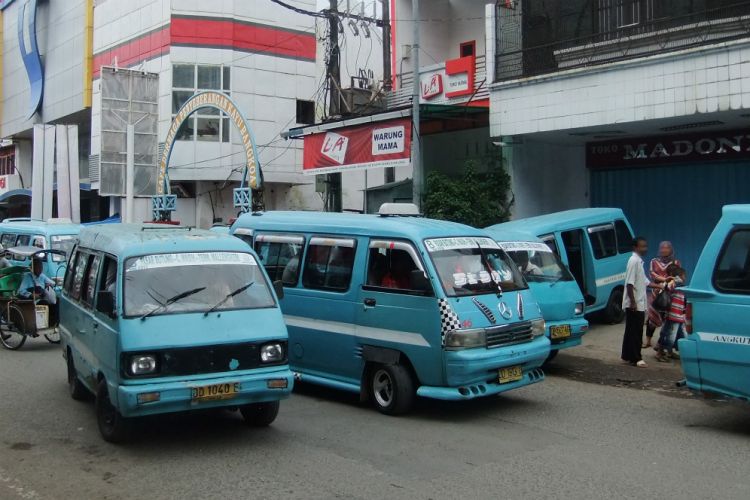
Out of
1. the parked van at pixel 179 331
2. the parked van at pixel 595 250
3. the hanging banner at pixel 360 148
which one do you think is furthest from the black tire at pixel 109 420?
the hanging banner at pixel 360 148

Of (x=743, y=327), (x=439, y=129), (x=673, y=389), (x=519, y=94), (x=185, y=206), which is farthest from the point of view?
(x=185, y=206)

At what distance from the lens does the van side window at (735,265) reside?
22.6ft

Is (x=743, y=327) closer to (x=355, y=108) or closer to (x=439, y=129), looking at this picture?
(x=439, y=129)

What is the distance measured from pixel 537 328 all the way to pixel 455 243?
1319 millimetres

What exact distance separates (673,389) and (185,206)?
2399cm

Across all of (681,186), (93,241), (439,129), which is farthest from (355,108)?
(93,241)

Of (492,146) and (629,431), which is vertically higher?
(492,146)

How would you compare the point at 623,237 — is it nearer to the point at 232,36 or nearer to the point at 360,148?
the point at 360,148

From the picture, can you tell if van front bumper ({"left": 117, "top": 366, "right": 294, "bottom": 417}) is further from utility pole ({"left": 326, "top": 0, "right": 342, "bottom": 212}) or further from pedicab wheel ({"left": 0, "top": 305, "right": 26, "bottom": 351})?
utility pole ({"left": 326, "top": 0, "right": 342, "bottom": 212})

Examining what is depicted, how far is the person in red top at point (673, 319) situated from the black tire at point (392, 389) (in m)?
→ 4.70

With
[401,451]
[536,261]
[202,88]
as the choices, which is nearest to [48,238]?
[536,261]

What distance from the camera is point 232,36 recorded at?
29.6 metres

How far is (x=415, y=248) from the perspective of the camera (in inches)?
318

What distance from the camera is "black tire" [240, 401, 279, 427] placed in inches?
288
